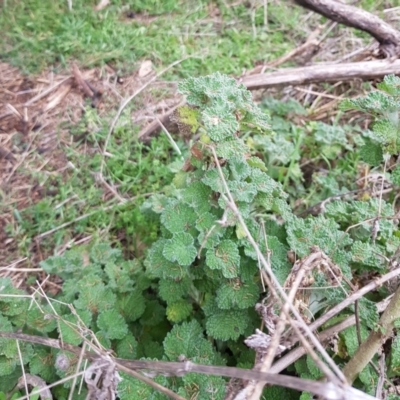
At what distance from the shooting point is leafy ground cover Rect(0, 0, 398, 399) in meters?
1.41

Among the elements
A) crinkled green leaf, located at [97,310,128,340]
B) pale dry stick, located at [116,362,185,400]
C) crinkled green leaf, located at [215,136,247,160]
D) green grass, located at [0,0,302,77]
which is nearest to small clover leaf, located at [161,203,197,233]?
crinkled green leaf, located at [215,136,247,160]

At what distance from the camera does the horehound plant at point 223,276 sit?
1280mm

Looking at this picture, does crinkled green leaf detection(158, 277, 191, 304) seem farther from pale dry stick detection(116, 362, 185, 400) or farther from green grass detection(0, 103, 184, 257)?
green grass detection(0, 103, 184, 257)

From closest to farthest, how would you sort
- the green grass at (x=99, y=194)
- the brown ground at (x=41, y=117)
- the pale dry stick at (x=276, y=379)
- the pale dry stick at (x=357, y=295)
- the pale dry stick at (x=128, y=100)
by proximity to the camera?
the pale dry stick at (x=276, y=379) < the pale dry stick at (x=357, y=295) < the green grass at (x=99, y=194) < the brown ground at (x=41, y=117) < the pale dry stick at (x=128, y=100)

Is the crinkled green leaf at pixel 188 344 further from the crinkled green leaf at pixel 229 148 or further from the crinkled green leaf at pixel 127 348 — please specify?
the crinkled green leaf at pixel 229 148

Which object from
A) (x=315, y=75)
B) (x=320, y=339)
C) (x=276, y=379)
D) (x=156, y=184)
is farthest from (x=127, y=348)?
(x=315, y=75)

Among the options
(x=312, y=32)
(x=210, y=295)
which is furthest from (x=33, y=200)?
(x=312, y=32)

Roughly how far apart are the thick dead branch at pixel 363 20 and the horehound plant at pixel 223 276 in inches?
48.7

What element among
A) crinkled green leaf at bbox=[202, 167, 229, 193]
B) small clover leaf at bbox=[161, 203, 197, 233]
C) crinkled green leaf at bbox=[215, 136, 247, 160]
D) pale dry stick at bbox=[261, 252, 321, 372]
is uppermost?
crinkled green leaf at bbox=[215, 136, 247, 160]

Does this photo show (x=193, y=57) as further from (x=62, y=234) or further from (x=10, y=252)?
(x=10, y=252)

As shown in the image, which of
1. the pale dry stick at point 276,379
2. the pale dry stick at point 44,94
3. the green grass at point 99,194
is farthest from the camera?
the pale dry stick at point 44,94

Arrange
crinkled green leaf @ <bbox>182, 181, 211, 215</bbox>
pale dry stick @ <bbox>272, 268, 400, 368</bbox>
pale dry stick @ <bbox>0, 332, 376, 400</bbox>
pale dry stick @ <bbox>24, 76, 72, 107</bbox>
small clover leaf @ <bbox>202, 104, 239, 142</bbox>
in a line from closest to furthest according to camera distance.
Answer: pale dry stick @ <bbox>0, 332, 376, 400</bbox>
pale dry stick @ <bbox>272, 268, 400, 368</bbox>
small clover leaf @ <bbox>202, 104, 239, 142</bbox>
crinkled green leaf @ <bbox>182, 181, 211, 215</bbox>
pale dry stick @ <bbox>24, 76, 72, 107</bbox>

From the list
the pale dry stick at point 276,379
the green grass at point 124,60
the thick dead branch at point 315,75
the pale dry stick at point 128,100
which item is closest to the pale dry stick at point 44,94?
the green grass at point 124,60

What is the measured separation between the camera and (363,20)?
2498mm
